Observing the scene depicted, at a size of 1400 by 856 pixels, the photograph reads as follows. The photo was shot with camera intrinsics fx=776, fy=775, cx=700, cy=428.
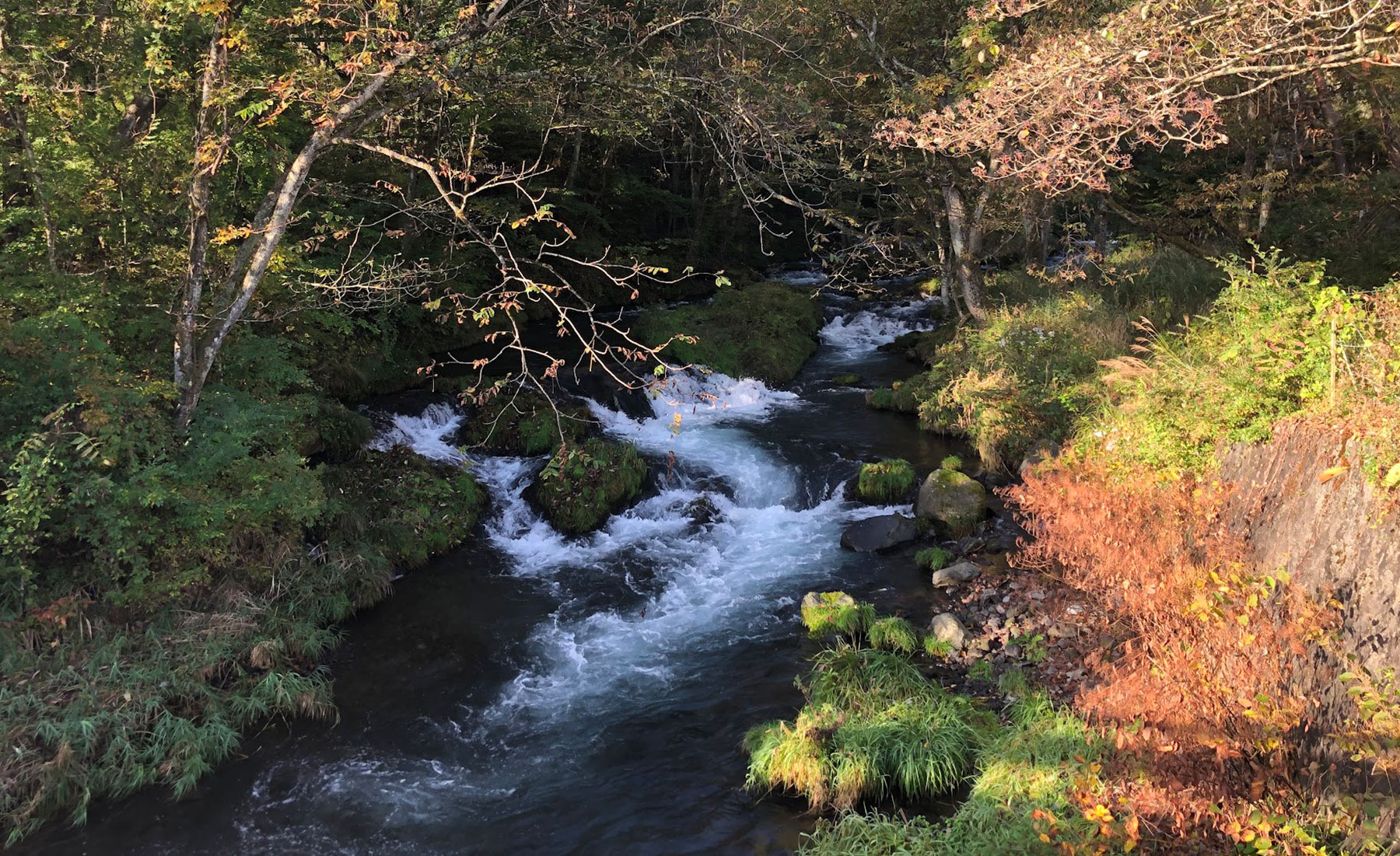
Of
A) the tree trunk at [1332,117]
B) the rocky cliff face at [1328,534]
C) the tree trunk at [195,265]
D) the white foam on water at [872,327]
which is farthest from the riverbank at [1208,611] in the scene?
the white foam on water at [872,327]

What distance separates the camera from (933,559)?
9953mm

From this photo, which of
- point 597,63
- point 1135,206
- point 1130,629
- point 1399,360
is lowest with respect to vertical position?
point 1130,629

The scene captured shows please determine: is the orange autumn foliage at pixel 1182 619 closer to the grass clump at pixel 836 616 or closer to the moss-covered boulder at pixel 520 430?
the grass clump at pixel 836 616

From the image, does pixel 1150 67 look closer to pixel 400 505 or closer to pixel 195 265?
pixel 195 265

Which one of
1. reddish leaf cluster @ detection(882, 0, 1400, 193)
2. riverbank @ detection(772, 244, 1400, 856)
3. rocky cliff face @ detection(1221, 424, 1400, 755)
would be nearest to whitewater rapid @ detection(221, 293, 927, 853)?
riverbank @ detection(772, 244, 1400, 856)

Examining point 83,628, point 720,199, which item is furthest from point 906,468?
point 720,199

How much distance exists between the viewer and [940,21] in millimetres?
15344

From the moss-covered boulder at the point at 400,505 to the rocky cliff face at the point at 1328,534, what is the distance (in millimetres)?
9303

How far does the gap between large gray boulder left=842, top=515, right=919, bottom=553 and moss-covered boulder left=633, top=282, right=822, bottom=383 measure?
25.1 ft

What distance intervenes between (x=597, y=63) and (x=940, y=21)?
10488mm

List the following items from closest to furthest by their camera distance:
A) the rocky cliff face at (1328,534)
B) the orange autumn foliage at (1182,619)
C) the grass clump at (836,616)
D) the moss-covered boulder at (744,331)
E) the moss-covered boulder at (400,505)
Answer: the rocky cliff face at (1328,534)
the orange autumn foliage at (1182,619)
the grass clump at (836,616)
the moss-covered boulder at (400,505)
the moss-covered boulder at (744,331)

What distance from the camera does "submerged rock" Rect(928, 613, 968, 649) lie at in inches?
318

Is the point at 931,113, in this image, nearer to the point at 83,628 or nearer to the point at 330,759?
the point at 330,759

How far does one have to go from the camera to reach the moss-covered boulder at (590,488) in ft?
38.1
